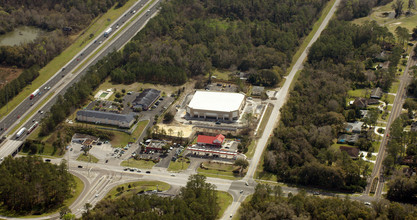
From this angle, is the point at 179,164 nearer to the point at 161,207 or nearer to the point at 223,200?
the point at 223,200

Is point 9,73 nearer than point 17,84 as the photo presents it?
No

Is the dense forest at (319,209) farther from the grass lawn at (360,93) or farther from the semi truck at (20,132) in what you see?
the semi truck at (20,132)

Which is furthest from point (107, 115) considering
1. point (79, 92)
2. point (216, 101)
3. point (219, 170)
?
point (219, 170)

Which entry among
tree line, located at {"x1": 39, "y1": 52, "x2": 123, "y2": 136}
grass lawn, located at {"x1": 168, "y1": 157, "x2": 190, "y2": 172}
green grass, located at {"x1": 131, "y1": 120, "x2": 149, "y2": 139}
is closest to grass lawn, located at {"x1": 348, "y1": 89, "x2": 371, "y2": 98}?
grass lawn, located at {"x1": 168, "y1": 157, "x2": 190, "y2": 172}

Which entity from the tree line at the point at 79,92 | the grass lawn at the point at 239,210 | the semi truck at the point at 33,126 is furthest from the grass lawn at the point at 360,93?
the semi truck at the point at 33,126

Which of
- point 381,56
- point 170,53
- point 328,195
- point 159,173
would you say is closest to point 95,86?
point 170,53

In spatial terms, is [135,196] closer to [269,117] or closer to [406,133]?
[269,117]
